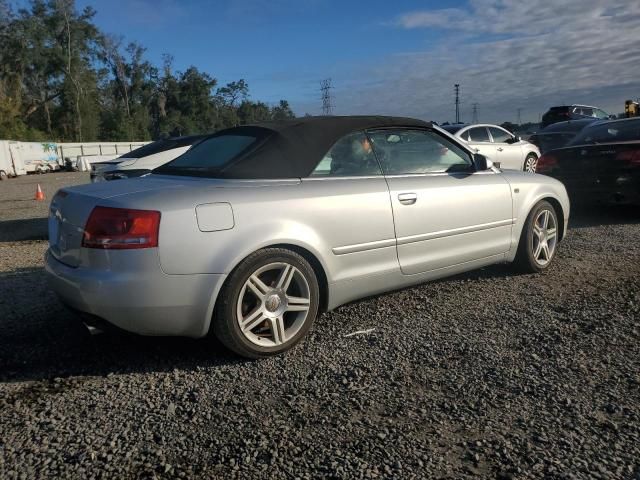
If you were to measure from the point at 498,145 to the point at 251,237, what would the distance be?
10907mm

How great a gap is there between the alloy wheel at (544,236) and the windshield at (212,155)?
2.83 metres

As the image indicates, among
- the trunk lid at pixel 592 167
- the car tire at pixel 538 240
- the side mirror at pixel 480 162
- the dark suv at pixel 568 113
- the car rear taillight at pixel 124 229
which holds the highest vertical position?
the dark suv at pixel 568 113

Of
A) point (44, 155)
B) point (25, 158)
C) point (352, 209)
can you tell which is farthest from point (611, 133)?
point (44, 155)

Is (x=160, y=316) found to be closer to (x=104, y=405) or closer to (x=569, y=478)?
(x=104, y=405)

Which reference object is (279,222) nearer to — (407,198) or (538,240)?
(407,198)

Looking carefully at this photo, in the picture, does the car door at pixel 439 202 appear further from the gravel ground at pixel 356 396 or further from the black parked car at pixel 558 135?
the black parked car at pixel 558 135

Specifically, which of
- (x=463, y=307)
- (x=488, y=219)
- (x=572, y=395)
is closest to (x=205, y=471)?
(x=572, y=395)

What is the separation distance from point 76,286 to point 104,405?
0.70 metres

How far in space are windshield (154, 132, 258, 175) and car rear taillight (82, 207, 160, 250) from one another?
0.75m

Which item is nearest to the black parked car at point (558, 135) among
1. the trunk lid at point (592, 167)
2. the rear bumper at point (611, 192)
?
the trunk lid at point (592, 167)

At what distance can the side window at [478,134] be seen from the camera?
1262 cm

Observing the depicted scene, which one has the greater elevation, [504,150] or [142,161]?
[142,161]

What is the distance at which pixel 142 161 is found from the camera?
8.64 metres

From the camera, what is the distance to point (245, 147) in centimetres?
378
